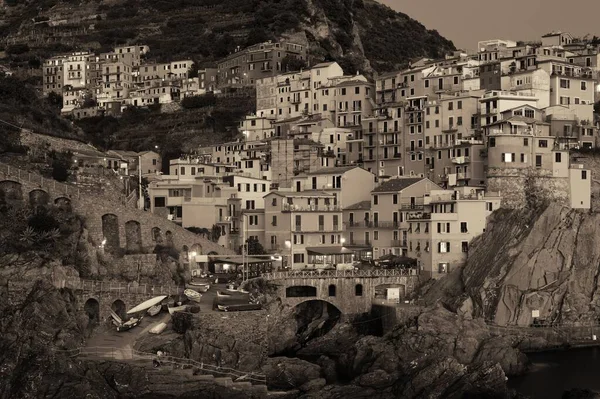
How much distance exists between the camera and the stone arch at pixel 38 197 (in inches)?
2749

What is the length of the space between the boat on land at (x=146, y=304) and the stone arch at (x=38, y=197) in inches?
392

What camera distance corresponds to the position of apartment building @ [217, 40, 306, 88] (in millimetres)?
116562

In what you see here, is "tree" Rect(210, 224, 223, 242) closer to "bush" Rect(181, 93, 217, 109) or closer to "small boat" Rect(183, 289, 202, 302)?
"small boat" Rect(183, 289, 202, 302)

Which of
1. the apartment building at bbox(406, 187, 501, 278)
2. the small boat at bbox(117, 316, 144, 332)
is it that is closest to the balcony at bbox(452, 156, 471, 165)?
the apartment building at bbox(406, 187, 501, 278)

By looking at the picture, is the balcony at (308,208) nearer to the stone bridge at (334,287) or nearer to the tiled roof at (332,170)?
the tiled roof at (332,170)

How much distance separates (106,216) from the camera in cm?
7206

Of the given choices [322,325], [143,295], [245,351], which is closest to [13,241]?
[143,295]

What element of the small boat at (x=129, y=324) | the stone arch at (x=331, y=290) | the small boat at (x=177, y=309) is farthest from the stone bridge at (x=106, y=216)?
the small boat at (x=177, y=309)

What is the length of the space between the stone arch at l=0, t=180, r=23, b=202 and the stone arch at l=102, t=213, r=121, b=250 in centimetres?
496

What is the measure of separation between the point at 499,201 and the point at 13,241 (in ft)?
94.9

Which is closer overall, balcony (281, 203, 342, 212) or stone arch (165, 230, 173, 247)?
stone arch (165, 230, 173, 247)

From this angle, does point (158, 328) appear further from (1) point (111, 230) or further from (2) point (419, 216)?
(2) point (419, 216)

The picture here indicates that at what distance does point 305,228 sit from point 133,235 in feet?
36.5

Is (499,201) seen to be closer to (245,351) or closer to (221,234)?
(221,234)
